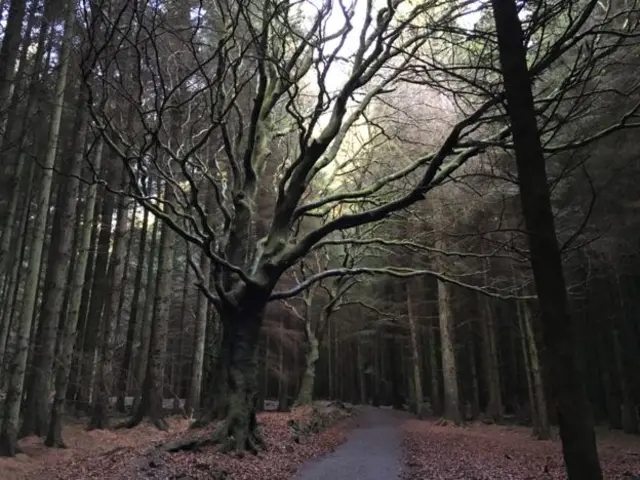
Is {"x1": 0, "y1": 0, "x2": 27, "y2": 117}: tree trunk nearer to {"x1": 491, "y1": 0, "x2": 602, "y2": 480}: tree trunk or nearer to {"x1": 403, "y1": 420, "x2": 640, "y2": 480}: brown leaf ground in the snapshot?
{"x1": 491, "y1": 0, "x2": 602, "y2": 480}: tree trunk

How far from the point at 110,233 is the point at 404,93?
12734mm

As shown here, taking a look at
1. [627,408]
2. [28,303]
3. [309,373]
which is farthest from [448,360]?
[28,303]

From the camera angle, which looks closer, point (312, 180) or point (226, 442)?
point (226, 442)

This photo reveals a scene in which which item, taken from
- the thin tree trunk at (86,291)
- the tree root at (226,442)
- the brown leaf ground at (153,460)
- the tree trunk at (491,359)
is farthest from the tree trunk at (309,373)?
the tree root at (226,442)

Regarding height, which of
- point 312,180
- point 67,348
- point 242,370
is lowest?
point 242,370

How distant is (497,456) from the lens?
11.3 meters

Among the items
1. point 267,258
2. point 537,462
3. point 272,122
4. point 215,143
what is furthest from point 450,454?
point 215,143

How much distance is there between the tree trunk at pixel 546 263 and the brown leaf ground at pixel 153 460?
5.31 m

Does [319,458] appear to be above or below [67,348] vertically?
below

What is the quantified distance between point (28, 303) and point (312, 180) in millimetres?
8349

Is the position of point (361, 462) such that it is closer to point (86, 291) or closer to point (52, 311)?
point (52, 311)

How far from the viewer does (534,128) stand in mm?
3186

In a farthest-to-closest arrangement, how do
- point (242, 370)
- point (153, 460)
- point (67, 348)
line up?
1. point (67, 348)
2. point (242, 370)
3. point (153, 460)

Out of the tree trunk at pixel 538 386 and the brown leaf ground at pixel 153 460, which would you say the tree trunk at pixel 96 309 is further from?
the tree trunk at pixel 538 386
